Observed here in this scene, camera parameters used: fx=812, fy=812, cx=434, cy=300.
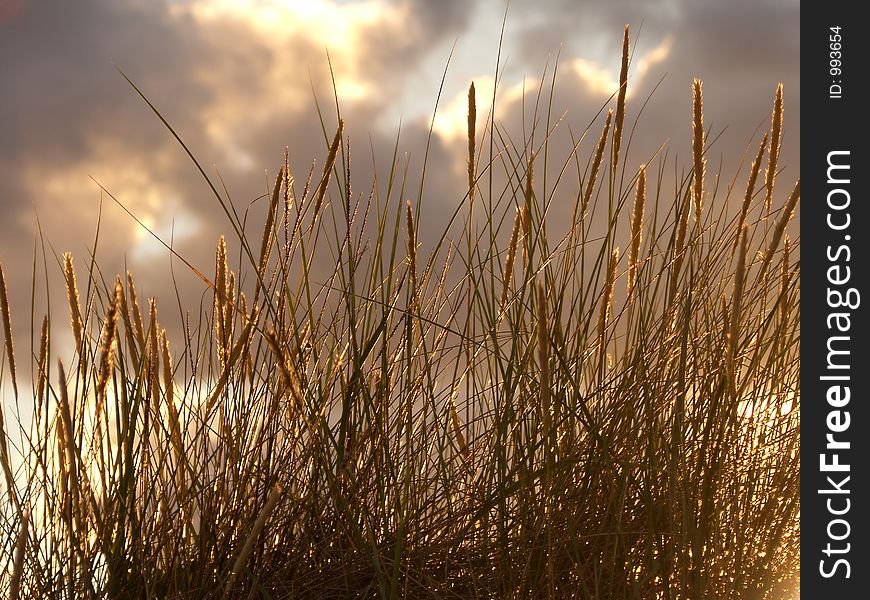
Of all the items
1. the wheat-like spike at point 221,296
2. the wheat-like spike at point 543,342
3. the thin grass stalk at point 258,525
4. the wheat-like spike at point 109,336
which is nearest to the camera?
the thin grass stalk at point 258,525

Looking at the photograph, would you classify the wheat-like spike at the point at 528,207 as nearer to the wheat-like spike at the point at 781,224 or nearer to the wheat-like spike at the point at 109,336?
the wheat-like spike at the point at 781,224

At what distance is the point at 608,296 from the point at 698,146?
1.09ft

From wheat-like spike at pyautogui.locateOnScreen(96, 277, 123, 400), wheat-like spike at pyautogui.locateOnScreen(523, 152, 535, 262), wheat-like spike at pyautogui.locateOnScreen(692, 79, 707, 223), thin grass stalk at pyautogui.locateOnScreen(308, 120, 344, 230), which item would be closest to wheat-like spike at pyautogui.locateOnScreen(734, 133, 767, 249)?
wheat-like spike at pyautogui.locateOnScreen(692, 79, 707, 223)

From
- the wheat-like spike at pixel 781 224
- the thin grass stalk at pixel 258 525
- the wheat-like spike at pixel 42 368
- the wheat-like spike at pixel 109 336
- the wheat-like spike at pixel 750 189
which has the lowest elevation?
the thin grass stalk at pixel 258 525

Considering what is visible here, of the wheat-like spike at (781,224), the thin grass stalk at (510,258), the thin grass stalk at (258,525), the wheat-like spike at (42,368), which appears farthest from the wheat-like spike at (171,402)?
the wheat-like spike at (781,224)

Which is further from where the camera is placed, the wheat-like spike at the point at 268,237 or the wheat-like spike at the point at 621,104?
the wheat-like spike at the point at 621,104

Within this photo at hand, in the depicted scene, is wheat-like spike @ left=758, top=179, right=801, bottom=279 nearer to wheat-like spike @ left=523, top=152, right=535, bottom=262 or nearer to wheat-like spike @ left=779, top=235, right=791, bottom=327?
wheat-like spike @ left=779, top=235, right=791, bottom=327

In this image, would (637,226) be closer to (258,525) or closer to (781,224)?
(781,224)

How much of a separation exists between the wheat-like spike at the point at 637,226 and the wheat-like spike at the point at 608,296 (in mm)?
41

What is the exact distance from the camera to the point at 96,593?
4.50ft

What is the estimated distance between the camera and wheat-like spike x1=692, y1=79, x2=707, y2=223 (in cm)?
149

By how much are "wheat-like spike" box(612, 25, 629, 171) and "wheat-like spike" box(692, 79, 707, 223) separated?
13cm

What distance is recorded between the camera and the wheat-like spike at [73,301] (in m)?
1.33
